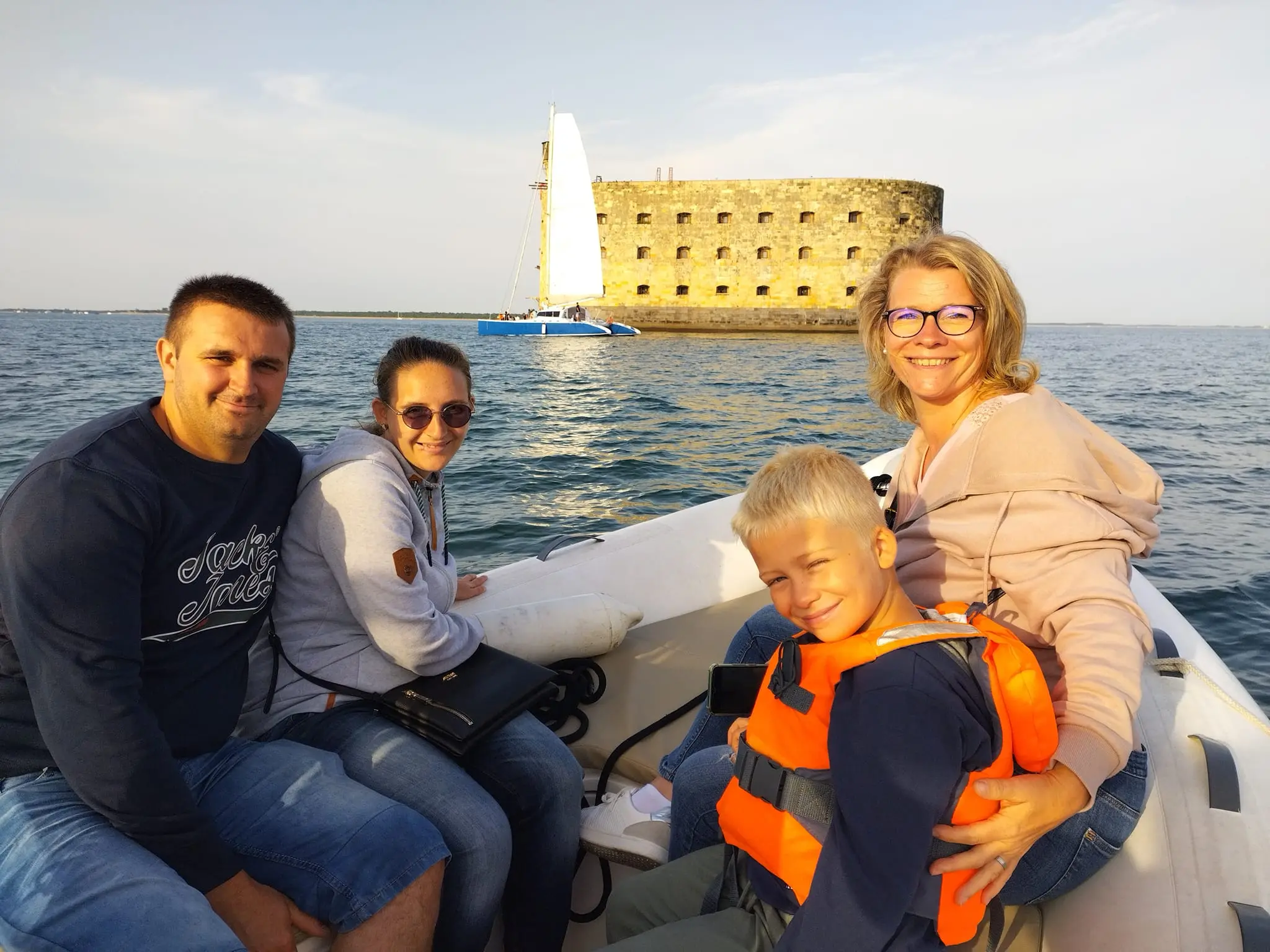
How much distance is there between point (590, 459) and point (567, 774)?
284 inches

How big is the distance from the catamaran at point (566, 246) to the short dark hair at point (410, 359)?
91.7 feet

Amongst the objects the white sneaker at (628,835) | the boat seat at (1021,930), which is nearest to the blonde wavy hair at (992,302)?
the boat seat at (1021,930)

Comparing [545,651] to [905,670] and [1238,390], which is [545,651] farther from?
[1238,390]

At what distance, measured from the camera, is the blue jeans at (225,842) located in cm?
114

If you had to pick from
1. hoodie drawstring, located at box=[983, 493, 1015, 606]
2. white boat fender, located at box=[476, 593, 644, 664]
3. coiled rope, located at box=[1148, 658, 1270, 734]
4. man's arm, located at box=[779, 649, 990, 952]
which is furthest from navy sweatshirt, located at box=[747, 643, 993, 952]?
white boat fender, located at box=[476, 593, 644, 664]

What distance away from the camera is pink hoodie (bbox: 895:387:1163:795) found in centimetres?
127

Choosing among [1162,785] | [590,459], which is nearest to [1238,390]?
[590,459]

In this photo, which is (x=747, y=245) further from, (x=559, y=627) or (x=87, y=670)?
(x=87, y=670)

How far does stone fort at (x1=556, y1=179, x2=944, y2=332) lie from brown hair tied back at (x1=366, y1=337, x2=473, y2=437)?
3389 cm

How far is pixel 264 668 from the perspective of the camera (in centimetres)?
175

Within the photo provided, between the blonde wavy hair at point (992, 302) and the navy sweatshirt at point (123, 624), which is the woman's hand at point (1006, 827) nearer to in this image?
the blonde wavy hair at point (992, 302)

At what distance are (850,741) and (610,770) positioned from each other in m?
1.19

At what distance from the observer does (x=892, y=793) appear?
40.4 inches

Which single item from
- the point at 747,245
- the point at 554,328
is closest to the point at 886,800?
the point at 554,328
